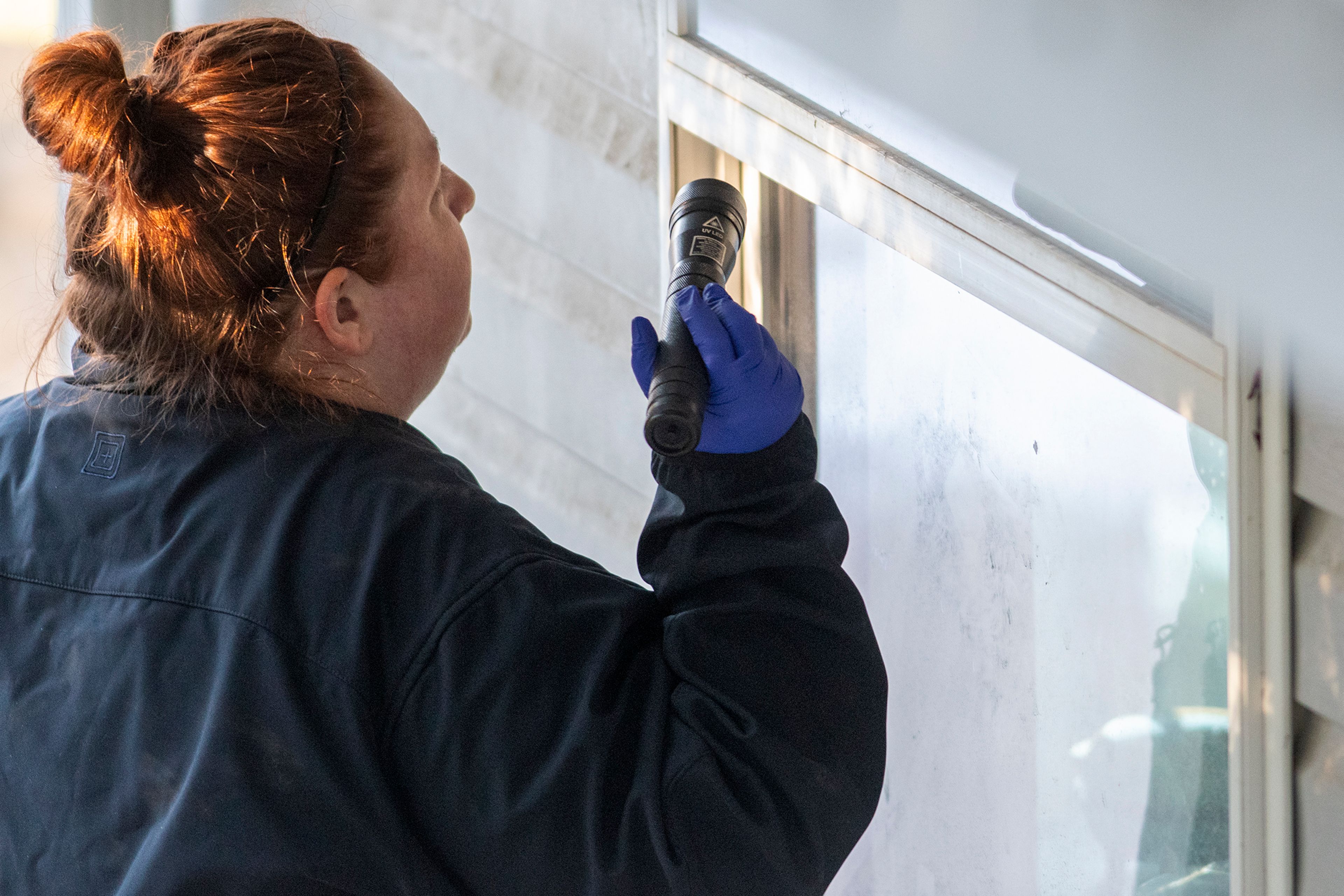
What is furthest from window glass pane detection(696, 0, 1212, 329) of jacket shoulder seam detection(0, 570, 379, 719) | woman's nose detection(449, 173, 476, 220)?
jacket shoulder seam detection(0, 570, 379, 719)

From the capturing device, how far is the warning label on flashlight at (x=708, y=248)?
0.94 metres

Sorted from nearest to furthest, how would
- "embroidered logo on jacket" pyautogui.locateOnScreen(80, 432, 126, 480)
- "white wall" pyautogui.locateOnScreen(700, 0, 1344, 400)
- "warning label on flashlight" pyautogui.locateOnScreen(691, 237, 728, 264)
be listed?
"white wall" pyautogui.locateOnScreen(700, 0, 1344, 400), "embroidered logo on jacket" pyautogui.locateOnScreen(80, 432, 126, 480), "warning label on flashlight" pyautogui.locateOnScreen(691, 237, 728, 264)

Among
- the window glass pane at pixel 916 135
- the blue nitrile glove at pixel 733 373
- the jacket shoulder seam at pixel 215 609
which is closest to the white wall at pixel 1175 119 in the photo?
the window glass pane at pixel 916 135

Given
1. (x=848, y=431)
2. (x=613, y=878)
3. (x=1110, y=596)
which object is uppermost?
(x=848, y=431)

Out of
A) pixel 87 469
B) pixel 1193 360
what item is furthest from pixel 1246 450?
pixel 87 469

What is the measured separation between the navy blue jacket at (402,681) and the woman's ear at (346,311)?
0.08 meters

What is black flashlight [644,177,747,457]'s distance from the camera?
763 mm

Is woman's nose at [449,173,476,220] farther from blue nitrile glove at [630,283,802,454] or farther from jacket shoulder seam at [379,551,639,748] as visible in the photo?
jacket shoulder seam at [379,551,639,748]

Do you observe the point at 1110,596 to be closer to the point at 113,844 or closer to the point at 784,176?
the point at 784,176

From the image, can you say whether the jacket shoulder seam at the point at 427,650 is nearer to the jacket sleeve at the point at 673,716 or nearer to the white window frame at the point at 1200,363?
the jacket sleeve at the point at 673,716

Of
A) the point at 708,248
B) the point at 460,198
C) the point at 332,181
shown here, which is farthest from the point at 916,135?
the point at 332,181

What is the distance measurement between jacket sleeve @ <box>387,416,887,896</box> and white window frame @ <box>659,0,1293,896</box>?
11.0 inches

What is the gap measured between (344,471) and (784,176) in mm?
648

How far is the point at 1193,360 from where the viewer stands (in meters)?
0.88
